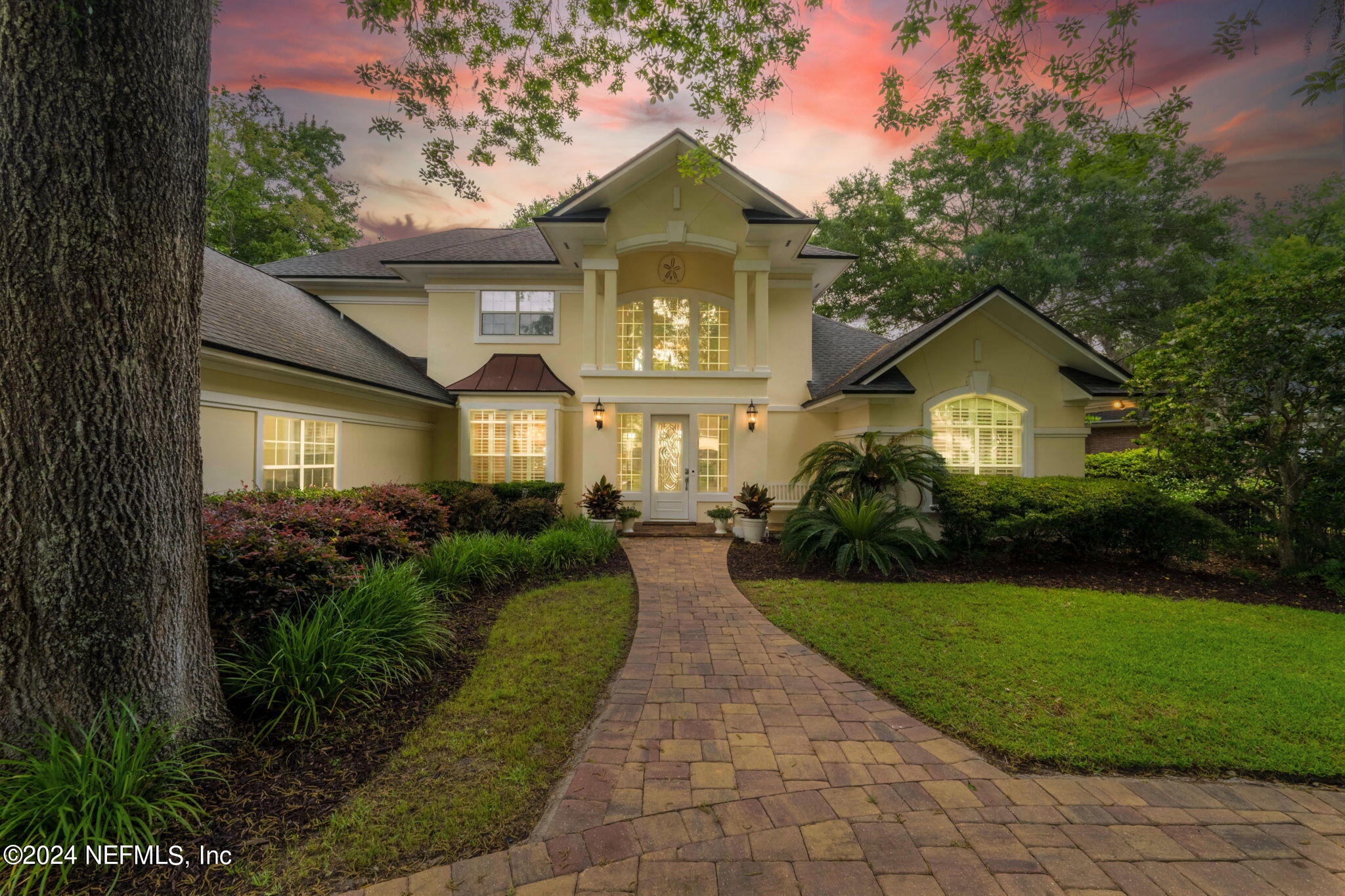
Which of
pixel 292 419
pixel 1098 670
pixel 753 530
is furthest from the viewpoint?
pixel 753 530

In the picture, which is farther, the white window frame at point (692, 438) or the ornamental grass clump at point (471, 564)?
the white window frame at point (692, 438)

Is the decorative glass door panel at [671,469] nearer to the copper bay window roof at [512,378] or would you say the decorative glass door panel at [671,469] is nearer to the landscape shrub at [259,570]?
the copper bay window roof at [512,378]

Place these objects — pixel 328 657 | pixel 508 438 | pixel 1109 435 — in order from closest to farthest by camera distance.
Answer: pixel 328 657
pixel 508 438
pixel 1109 435

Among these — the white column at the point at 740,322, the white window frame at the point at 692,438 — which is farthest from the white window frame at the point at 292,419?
the white column at the point at 740,322

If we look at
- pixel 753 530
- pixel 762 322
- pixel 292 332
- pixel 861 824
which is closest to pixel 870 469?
pixel 753 530

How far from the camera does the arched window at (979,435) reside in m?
9.23

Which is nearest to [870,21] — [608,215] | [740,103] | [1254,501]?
[740,103]

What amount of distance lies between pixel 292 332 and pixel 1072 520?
43.7ft

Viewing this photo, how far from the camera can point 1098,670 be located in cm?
391

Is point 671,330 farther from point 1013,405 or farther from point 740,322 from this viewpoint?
point 1013,405

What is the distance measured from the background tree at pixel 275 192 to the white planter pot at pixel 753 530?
16426mm

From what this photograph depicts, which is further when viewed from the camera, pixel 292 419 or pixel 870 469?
pixel 870 469

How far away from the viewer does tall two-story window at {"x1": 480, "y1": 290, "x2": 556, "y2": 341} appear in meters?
11.9

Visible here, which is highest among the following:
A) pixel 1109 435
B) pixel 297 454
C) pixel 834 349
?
pixel 834 349
